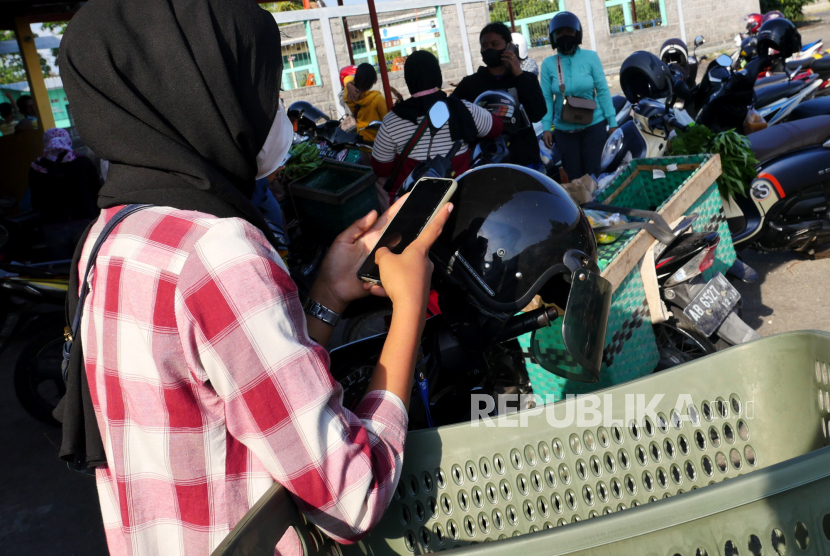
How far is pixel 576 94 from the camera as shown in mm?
5465

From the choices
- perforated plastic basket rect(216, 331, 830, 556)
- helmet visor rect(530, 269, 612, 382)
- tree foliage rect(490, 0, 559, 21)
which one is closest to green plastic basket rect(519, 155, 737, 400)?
helmet visor rect(530, 269, 612, 382)

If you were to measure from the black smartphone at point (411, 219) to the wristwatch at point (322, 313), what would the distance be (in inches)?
3.8

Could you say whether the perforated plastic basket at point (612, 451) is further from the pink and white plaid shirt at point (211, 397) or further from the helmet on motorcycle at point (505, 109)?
the helmet on motorcycle at point (505, 109)

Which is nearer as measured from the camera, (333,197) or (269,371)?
(269,371)

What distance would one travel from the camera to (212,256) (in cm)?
97

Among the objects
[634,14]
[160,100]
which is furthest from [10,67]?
[634,14]

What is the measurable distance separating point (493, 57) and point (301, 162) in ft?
5.78

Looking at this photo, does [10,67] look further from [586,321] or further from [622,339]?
[586,321]

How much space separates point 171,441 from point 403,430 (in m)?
0.37

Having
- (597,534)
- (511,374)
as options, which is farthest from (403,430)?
(511,374)

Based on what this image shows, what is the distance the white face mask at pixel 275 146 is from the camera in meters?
1.26

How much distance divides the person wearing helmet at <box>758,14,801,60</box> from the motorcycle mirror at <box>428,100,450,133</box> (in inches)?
201

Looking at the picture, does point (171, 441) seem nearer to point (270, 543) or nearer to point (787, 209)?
point (270, 543)

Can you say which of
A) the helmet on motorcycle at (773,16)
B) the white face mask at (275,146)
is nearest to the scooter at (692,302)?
the white face mask at (275,146)
